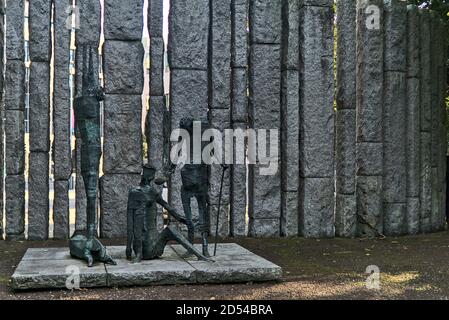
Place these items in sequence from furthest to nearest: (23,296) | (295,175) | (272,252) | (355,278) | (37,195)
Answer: (295,175)
(37,195)
(272,252)
(355,278)
(23,296)

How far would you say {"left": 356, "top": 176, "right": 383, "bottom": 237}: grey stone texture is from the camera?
940 centimetres

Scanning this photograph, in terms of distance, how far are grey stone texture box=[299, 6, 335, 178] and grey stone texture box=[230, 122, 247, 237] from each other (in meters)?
0.94

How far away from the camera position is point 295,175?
9094 mm

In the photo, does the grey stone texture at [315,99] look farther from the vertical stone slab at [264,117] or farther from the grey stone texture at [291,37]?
the vertical stone slab at [264,117]

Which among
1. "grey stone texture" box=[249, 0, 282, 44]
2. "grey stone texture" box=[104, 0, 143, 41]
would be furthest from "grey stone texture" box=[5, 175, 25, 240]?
"grey stone texture" box=[249, 0, 282, 44]

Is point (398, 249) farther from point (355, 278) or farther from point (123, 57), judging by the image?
point (123, 57)

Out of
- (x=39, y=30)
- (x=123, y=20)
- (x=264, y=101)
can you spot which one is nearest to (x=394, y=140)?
(x=264, y=101)

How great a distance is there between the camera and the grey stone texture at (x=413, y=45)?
9.76 meters

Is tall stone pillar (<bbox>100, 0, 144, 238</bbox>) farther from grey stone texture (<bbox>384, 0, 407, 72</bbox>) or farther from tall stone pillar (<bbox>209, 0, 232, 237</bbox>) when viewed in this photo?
grey stone texture (<bbox>384, 0, 407, 72</bbox>)

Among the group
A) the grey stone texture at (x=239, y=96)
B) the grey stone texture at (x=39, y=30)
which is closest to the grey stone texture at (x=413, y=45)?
the grey stone texture at (x=239, y=96)

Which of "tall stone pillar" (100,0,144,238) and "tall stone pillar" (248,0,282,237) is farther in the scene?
"tall stone pillar" (248,0,282,237)

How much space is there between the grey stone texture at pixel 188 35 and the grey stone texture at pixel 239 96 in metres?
0.49

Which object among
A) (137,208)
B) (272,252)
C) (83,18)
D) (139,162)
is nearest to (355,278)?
(272,252)

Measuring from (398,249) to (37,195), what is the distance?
16.4ft
